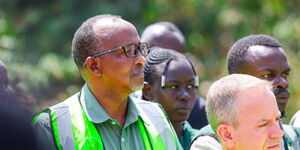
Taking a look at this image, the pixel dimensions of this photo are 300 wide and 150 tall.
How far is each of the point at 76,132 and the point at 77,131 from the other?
0.01 m

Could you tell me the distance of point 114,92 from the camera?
4.08 meters

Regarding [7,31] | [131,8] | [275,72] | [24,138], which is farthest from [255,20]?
[24,138]

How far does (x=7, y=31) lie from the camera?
13039mm

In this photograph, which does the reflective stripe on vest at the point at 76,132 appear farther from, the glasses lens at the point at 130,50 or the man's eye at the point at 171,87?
the man's eye at the point at 171,87

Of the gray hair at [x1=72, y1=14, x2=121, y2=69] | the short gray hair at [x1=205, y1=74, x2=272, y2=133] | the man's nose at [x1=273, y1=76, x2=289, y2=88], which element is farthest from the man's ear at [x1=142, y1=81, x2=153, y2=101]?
the short gray hair at [x1=205, y1=74, x2=272, y2=133]

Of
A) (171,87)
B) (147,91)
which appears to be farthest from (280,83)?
(147,91)

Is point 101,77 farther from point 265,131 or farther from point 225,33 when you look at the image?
point 225,33

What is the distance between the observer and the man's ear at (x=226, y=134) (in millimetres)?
3621

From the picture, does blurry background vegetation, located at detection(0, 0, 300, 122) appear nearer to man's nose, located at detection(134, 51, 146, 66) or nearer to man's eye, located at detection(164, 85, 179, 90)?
man's eye, located at detection(164, 85, 179, 90)

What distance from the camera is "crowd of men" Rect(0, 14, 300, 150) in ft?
11.8

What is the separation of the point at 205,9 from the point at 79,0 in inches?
101

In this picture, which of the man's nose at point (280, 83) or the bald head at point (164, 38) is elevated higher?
the bald head at point (164, 38)

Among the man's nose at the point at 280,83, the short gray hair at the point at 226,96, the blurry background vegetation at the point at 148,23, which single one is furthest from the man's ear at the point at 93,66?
the blurry background vegetation at the point at 148,23

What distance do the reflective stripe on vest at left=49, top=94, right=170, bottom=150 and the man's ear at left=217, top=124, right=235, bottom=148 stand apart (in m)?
0.43
